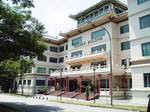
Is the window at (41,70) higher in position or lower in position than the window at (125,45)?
lower

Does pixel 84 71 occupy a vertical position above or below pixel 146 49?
below

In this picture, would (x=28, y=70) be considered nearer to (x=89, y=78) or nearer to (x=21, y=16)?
(x=89, y=78)

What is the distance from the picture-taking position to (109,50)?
42.0 m

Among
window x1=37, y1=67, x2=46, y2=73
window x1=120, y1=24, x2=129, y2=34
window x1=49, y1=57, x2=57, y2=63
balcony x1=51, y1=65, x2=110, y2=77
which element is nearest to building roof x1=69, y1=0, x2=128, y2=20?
window x1=120, y1=24, x2=129, y2=34

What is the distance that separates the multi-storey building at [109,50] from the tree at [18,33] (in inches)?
353

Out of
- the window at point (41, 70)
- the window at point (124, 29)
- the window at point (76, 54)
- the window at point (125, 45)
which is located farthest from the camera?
the window at point (41, 70)

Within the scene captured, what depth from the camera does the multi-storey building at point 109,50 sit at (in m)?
29.6

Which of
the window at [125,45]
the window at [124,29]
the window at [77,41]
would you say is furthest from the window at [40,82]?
the window at [124,29]

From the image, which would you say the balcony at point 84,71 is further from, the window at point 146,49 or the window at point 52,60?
the window at point 146,49

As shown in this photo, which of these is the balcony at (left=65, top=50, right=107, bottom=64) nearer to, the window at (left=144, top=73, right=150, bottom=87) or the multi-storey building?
the multi-storey building

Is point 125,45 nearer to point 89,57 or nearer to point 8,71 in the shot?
point 89,57

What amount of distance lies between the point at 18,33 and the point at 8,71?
112ft

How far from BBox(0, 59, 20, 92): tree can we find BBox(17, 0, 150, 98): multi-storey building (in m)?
6.34

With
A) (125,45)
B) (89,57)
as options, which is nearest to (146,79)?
(125,45)
